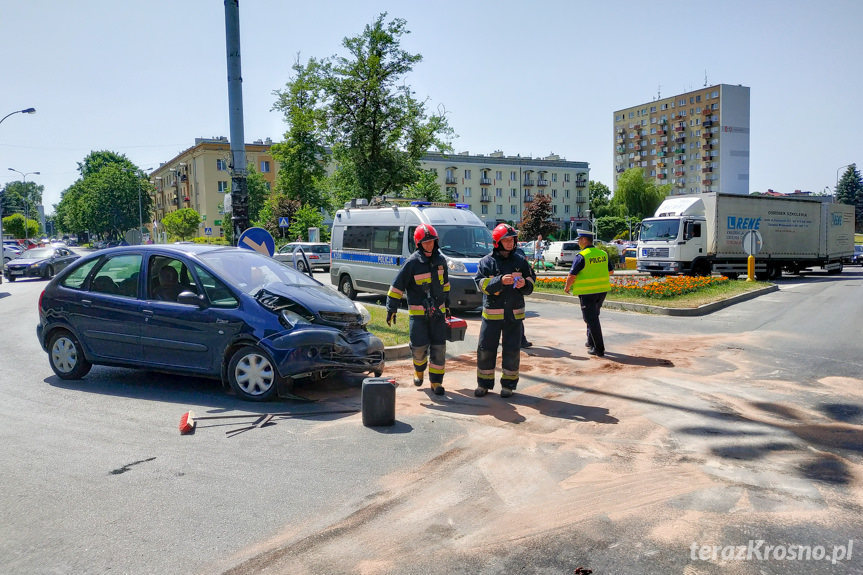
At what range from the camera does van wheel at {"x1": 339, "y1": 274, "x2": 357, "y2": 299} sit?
58.1 feet

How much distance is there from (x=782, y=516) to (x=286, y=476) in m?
3.26

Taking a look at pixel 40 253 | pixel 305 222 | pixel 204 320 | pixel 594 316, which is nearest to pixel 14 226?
pixel 305 222

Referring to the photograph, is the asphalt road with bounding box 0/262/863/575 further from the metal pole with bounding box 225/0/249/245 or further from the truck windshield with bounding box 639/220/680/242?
the truck windshield with bounding box 639/220/680/242

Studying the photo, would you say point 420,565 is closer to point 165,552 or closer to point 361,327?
point 165,552

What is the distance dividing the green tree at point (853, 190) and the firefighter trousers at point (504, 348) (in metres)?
114

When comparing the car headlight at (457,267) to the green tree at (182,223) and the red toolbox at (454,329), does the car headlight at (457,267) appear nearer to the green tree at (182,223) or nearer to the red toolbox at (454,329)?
the red toolbox at (454,329)

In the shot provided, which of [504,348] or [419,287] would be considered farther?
[419,287]

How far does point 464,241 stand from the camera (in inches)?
587

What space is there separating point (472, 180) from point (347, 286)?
75000 mm

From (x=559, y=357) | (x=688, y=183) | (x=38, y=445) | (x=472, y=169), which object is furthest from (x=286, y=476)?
(x=688, y=183)

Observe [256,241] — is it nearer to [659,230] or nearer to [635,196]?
[659,230]

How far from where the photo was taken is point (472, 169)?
9056 centimetres

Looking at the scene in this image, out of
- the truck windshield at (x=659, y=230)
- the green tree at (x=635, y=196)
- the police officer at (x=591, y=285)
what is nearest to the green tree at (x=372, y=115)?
the truck windshield at (x=659, y=230)

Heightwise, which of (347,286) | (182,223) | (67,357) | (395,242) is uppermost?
(182,223)
